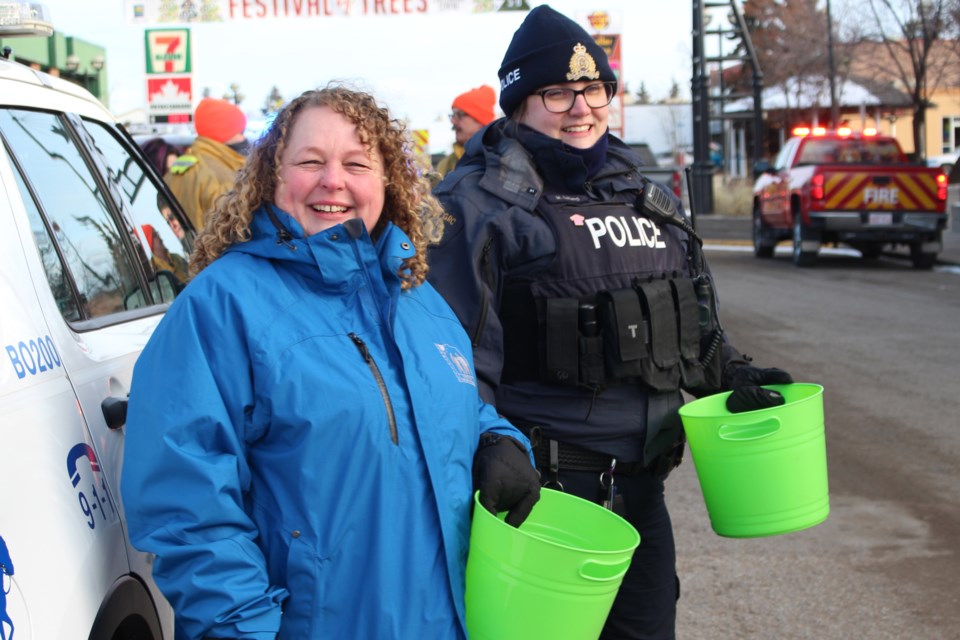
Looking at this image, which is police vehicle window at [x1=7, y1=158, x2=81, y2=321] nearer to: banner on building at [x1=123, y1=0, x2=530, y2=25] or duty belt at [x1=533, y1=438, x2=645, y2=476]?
duty belt at [x1=533, y1=438, x2=645, y2=476]

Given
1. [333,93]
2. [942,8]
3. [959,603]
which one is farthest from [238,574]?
[942,8]

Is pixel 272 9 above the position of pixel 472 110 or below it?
above

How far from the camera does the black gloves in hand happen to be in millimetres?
3080

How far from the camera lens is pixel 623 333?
2961 mm

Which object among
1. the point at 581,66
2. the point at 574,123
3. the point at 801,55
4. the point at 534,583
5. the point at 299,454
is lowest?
the point at 534,583

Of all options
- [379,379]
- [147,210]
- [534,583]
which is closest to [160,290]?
[147,210]

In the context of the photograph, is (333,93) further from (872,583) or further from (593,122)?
(872,583)

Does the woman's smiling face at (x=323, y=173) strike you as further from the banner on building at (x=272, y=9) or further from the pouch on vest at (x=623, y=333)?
the banner on building at (x=272, y=9)

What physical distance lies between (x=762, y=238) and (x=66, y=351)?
56.0ft

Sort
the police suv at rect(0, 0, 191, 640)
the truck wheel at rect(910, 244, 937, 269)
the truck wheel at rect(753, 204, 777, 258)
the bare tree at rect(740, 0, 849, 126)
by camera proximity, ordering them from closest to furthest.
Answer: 1. the police suv at rect(0, 0, 191, 640)
2. the truck wheel at rect(910, 244, 937, 269)
3. the truck wheel at rect(753, 204, 777, 258)
4. the bare tree at rect(740, 0, 849, 126)

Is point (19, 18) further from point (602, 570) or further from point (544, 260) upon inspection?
point (602, 570)

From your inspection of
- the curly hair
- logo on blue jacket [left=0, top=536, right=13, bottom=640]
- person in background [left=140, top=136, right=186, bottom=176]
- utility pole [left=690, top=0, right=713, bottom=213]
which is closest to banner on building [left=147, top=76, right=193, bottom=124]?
person in background [left=140, top=136, right=186, bottom=176]

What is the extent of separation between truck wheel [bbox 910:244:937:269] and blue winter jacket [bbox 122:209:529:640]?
15025mm

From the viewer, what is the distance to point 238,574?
193 centimetres
